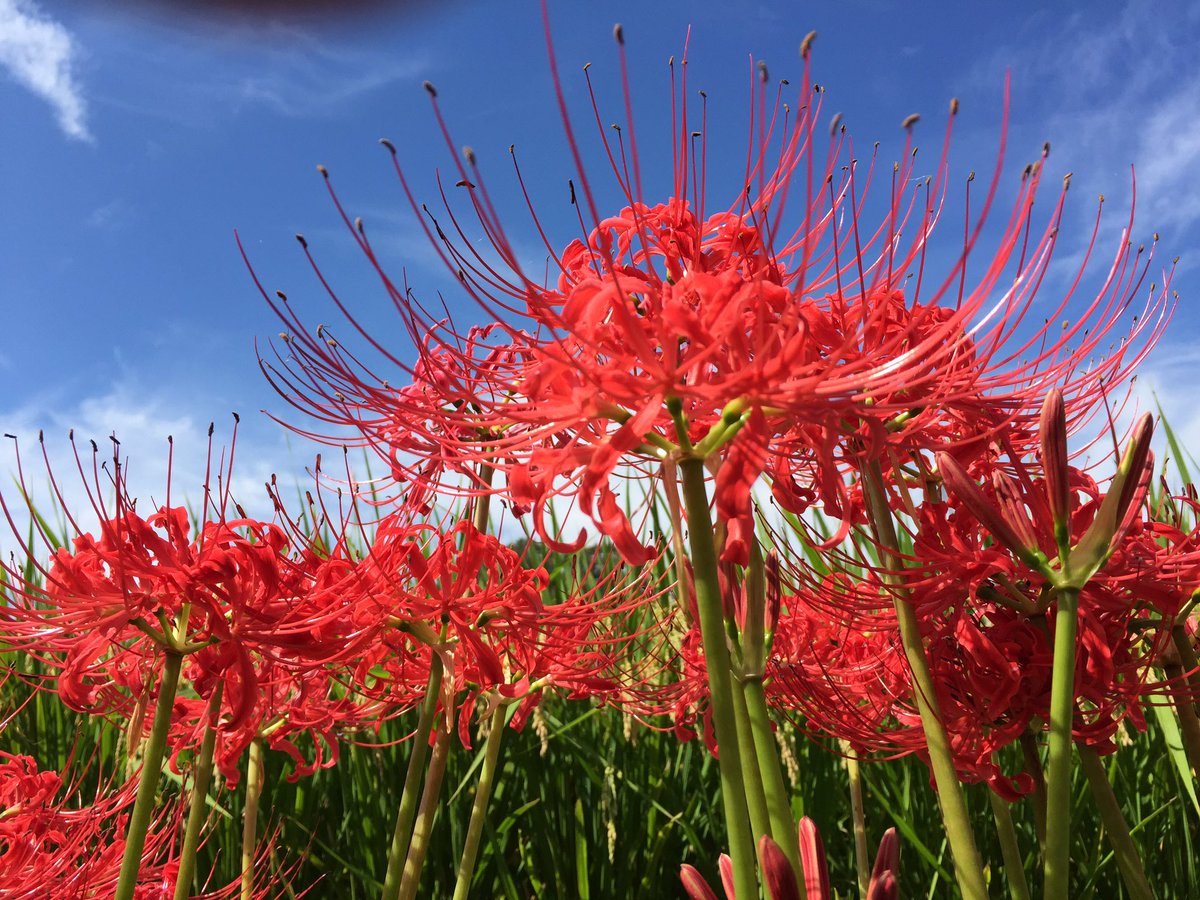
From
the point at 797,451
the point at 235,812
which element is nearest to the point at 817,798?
the point at 235,812

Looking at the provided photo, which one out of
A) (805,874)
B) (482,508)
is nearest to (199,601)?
(482,508)

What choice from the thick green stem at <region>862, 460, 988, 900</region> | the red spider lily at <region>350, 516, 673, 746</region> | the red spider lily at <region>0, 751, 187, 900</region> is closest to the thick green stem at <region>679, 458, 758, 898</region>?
the thick green stem at <region>862, 460, 988, 900</region>

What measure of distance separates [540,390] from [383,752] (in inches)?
112

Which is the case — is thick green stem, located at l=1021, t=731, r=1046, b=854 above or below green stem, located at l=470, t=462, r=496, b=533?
below

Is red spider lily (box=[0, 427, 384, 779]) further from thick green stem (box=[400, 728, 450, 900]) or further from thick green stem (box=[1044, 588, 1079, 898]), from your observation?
thick green stem (box=[1044, 588, 1079, 898])

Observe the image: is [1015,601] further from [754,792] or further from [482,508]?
[482,508]

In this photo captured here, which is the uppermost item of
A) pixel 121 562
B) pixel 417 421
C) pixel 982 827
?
pixel 417 421

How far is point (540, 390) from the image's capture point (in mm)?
1171

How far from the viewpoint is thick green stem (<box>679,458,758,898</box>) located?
3.30ft

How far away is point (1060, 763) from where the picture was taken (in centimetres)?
110

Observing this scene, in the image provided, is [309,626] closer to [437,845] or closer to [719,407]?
[719,407]

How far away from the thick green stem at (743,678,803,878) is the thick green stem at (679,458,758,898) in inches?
9.0

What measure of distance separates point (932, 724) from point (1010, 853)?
0.32 metres

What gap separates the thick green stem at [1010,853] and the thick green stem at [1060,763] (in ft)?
0.81
